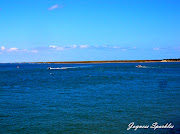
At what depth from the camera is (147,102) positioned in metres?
30.0

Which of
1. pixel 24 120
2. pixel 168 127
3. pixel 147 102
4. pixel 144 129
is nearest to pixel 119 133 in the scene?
pixel 144 129

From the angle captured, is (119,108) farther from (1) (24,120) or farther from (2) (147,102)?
(1) (24,120)

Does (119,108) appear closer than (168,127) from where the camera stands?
No

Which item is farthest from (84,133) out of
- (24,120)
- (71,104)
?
(71,104)

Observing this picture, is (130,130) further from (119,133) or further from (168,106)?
(168,106)

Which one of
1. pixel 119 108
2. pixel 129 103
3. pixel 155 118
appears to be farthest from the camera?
pixel 129 103

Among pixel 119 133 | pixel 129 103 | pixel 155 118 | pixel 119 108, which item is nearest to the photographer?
pixel 119 133

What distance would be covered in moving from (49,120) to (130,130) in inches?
343

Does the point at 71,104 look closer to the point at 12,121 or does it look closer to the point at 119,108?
the point at 119,108

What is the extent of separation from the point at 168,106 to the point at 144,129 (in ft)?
31.0

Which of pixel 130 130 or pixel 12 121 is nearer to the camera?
pixel 130 130

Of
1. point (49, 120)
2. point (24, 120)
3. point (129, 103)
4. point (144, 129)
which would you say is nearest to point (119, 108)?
point (129, 103)

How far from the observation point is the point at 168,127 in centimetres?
1919

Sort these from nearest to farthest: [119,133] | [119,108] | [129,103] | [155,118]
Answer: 1. [119,133]
2. [155,118]
3. [119,108]
4. [129,103]
